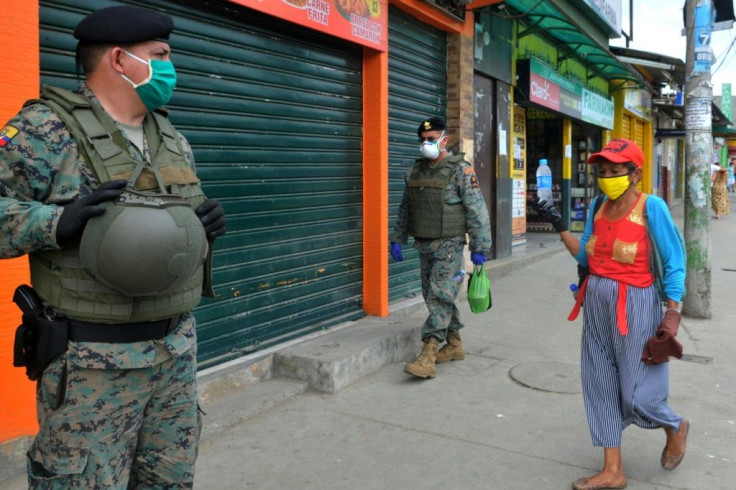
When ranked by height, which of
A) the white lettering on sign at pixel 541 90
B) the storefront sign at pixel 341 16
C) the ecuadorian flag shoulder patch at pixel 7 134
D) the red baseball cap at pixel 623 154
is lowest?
the ecuadorian flag shoulder patch at pixel 7 134

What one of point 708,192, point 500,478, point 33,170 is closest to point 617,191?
point 500,478

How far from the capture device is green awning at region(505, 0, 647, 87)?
9.84 meters

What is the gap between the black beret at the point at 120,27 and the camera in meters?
1.98

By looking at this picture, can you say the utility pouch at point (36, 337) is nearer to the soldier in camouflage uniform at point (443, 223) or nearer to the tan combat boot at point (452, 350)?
the soldier in camouflage uniform at point (443, 223)

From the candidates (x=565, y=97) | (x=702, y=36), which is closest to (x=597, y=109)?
(x=565, y=97)

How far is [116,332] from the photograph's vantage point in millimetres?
1939

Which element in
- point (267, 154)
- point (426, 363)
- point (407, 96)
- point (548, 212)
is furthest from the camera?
point (407, 96)

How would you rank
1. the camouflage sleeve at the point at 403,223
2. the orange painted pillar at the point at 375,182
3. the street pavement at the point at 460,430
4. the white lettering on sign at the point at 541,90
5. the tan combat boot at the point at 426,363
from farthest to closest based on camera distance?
1. the white lettering on sign at the point at 541,90
2. the orange painted pillar at the point at 375,182
3. the camouflage sleeve at the point at 403,223
4. the tan combat boot at the point at 426,363
5. the street pavement at the point at 460,430

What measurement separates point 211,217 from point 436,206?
3.23 meters

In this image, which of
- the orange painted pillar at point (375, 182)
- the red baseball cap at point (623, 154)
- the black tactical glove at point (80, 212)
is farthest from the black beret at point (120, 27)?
the orange painted pillar at point (375, 182)

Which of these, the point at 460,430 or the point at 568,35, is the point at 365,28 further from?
the point at 568,35

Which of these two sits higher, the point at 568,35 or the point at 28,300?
the point at 568,35

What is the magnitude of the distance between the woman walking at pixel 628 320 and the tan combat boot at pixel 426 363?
1.70 m

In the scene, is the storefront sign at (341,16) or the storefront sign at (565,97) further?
the storefront sign at (565,97)
